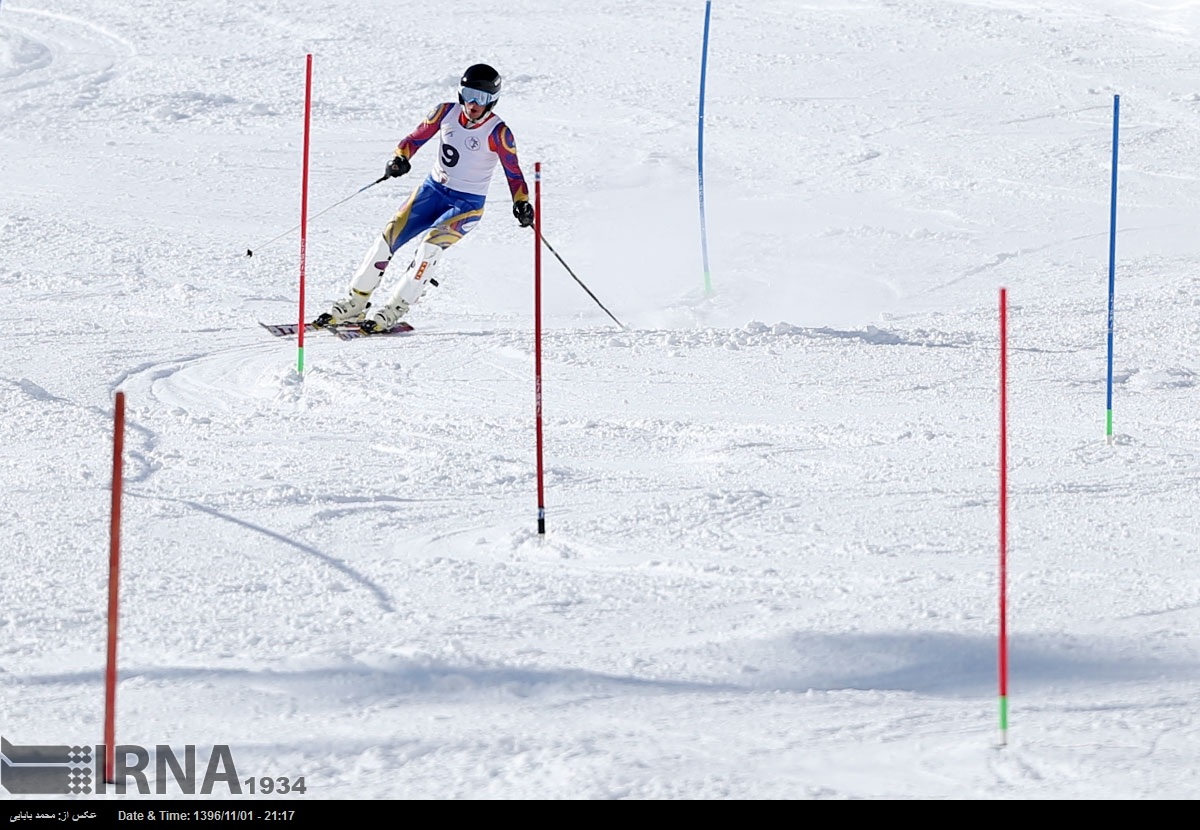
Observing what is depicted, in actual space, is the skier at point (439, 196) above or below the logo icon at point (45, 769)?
above

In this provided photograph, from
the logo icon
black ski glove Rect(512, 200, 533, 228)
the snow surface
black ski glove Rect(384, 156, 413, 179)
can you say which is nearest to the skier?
black ski glove Rect(384, 156, 413, 179)

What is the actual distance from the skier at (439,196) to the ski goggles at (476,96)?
0.03 ft

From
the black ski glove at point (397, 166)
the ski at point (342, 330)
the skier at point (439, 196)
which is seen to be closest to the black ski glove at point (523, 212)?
the skier at point (439, 196)

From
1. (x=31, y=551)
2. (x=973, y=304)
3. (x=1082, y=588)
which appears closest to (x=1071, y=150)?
(x=973, y=304)

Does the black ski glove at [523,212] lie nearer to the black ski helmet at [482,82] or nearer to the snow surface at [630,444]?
the black ski helmet at [482,82]

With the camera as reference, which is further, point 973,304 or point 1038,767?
point 973,304

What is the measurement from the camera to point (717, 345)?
8953mm

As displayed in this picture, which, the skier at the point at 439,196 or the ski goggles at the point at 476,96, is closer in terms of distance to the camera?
the ski goggles at the point at 476,96

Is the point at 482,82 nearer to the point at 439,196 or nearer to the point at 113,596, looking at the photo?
the point at 439,196

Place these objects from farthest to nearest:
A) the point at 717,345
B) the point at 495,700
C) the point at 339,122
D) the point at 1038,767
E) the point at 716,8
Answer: the point at 716,8, the point at 339,122, the point at 717,345, the point at 495,700, the point at 1038,767

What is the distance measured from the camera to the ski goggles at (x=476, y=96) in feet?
29.1

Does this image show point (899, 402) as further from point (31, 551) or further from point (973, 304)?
point (31, 551)

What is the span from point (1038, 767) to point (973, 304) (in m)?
7.52

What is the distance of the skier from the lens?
9.05m
